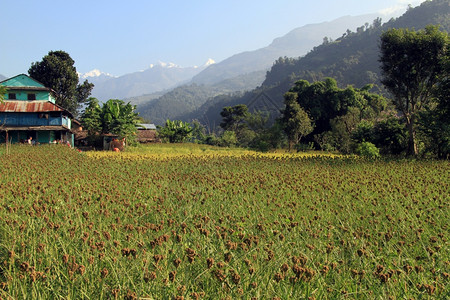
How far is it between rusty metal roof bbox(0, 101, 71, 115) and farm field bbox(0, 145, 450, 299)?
25589mm

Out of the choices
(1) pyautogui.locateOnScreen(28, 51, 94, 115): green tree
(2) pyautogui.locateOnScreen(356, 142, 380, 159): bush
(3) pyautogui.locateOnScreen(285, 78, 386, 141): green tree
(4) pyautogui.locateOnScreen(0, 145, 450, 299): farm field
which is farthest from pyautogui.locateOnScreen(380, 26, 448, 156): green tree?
(1) pyautogui.locateOnScreen(28, 51, 94, 115): green tree

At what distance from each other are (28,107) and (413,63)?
105ft

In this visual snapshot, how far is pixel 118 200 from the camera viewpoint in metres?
5.19

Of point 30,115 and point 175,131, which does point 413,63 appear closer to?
point 175,131

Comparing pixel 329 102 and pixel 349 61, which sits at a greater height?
pixel 349 61

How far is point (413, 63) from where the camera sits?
1859 centimetres

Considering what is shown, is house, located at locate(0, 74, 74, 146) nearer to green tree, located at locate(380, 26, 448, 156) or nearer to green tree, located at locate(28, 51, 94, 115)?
green tree, located at locate(28, 51, 94, 115)

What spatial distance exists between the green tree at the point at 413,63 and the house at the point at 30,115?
27.5m

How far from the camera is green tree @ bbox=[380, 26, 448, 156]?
1805cm

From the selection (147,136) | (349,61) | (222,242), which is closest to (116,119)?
(147,136)

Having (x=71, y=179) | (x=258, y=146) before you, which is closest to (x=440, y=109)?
(x=258, y=146)

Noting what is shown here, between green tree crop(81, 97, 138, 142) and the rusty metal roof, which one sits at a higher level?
the rusty metal roof

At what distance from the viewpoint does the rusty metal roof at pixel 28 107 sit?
31453 mm

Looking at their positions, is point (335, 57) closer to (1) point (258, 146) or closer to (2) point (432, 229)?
(1) point (258, 146)
